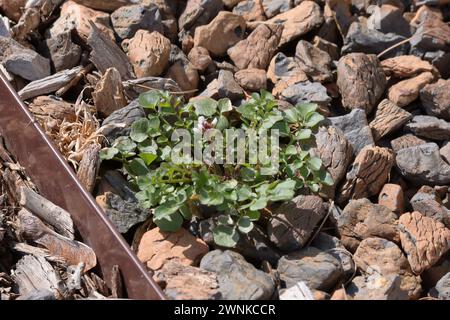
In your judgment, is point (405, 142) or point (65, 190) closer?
point (65, 190)

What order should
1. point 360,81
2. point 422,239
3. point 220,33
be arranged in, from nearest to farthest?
point 422,239 < point 360,81 < point 220,33

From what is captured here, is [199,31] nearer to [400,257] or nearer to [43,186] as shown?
[43,186]

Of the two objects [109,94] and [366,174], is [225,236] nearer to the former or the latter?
[366,174]

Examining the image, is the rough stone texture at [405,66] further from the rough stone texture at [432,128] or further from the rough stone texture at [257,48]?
the rough stone texture at [257,48]

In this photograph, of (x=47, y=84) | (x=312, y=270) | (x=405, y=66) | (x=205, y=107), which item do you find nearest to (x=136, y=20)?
(x=47, y=84)

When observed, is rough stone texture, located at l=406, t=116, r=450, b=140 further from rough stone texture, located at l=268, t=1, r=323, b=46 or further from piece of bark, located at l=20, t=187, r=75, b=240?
piece of bark, located at l=20, t=187, r=75, b=240

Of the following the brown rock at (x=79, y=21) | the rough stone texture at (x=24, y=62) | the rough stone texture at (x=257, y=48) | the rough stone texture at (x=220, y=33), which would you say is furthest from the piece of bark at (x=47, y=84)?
the rough stone texture at (x=257, y=48)

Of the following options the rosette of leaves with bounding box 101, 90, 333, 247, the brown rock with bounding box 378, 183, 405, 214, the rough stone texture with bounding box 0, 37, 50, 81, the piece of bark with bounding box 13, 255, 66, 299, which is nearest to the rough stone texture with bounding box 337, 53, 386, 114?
the rosette of leaves with bounding box 101, 90, 333, 247
